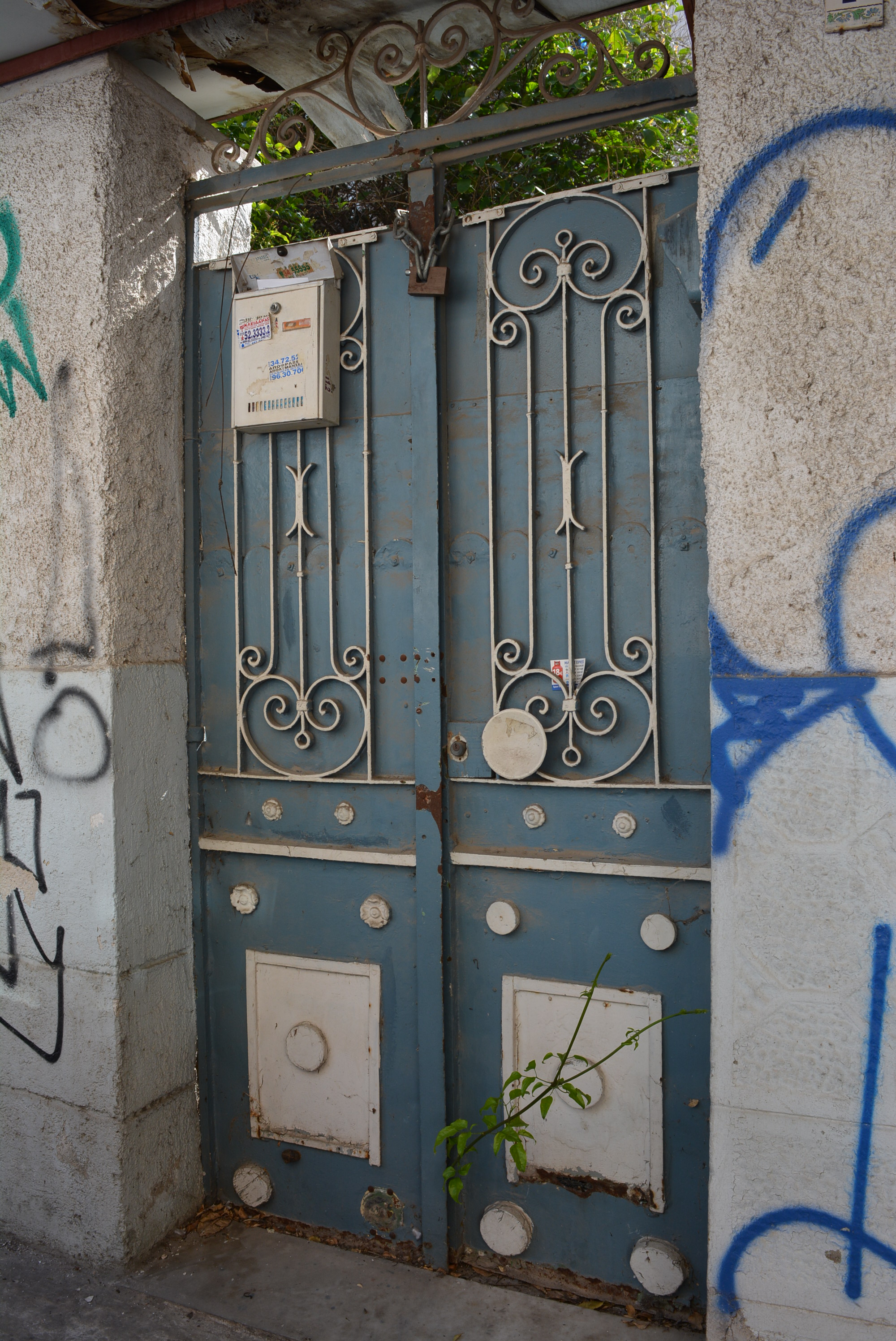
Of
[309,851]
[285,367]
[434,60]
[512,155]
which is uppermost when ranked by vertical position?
[512,155]

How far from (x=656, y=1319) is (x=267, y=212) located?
5.57 m

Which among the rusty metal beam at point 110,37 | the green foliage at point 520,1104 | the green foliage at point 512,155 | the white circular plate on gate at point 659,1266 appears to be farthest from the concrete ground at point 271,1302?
the green foliage at point 512,155

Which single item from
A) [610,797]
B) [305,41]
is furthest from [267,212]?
[610,797]

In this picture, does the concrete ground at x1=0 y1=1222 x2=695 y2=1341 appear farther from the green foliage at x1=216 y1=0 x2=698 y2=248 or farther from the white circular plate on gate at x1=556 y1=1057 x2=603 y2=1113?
the green foliage at x1=216 y1=0 x2=698 y2=248

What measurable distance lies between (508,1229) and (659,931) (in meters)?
0.95

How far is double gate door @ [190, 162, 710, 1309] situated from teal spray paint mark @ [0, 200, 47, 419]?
48cm

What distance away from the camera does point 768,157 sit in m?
1.90

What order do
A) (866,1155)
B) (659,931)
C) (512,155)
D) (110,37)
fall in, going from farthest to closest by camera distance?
(512,155) → (110,37) → (659,931) → (866,1155)

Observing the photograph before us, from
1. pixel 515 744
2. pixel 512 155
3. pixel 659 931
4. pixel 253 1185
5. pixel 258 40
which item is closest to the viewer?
pixel 659 931

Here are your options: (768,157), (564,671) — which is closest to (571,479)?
(564,671)

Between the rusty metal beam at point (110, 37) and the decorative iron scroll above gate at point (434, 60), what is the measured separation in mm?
289

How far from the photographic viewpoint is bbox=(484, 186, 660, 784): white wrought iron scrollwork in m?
2.33

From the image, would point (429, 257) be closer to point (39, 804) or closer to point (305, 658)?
point (305, 658)

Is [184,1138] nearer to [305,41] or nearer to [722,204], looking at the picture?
[722,204]
